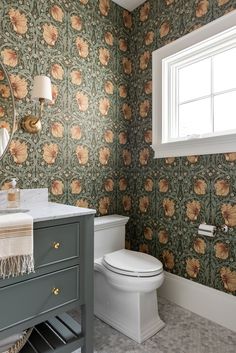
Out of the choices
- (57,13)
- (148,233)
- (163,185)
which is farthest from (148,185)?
(57,13)

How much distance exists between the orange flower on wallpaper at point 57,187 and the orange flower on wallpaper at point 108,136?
0.62m

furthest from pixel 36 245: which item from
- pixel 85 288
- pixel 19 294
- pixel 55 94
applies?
pixel 55 94

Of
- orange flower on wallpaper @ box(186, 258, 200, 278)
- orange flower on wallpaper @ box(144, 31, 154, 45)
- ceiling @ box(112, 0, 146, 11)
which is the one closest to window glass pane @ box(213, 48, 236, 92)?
orange flower on wallpaper @ box(144, 31, 154, 45)

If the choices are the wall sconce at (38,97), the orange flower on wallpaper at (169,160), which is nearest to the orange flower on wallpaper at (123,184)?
the orange flower on wallpaper at (169,160)

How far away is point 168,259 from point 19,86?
181 cm

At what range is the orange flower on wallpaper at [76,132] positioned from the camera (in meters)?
2.10

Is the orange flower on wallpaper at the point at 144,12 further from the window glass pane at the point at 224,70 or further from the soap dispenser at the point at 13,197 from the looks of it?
the soap dispenser at the point at 13,197

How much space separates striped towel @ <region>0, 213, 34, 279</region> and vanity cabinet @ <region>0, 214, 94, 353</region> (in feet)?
0.24

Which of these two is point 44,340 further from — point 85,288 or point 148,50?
point 148,50

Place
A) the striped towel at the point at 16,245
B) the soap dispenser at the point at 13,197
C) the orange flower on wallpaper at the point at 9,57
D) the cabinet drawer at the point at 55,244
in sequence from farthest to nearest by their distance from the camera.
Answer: the orange flower on wallpaper at the point at 9,57
the soap dispenser at the point at 13,197
the cabinet drawer at the point at 55,244
the striped towel at the point at 16,245

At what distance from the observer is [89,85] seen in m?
2.21

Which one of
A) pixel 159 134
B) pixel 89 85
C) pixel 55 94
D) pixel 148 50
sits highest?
pixel 148 50

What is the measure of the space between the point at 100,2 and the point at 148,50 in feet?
1.96

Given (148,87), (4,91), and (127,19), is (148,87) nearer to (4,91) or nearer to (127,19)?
(127,19)
